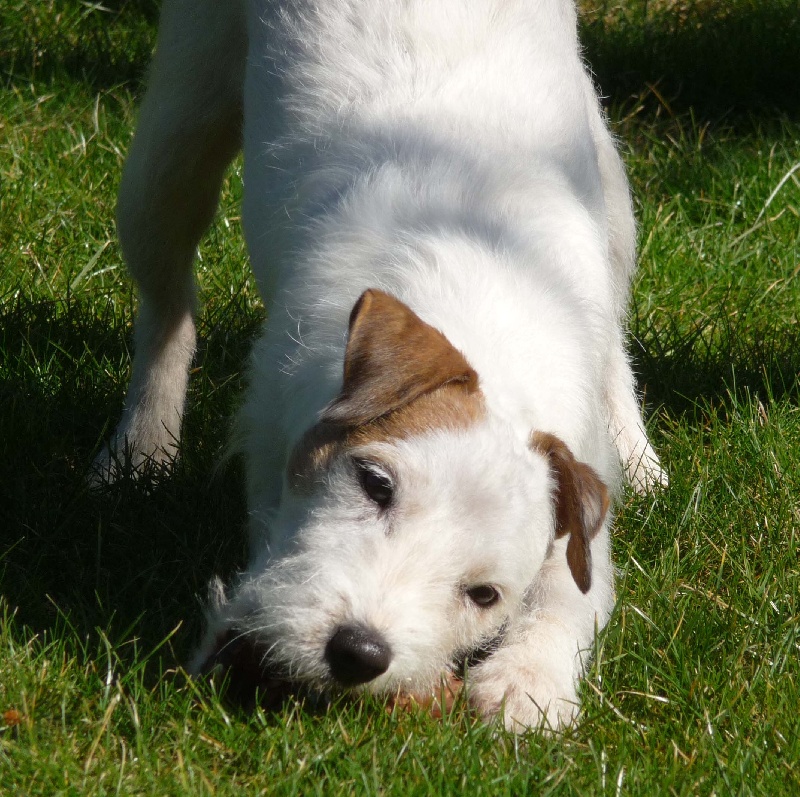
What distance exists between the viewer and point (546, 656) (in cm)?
275

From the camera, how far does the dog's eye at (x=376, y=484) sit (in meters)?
2.46

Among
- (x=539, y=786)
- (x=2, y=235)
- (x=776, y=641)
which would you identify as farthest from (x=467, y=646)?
(x=2, y=235)

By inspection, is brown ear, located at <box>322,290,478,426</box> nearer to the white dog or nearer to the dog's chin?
the white dog

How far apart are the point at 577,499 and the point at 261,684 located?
2.58ft

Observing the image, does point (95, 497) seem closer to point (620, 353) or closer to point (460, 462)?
point (460, 462)

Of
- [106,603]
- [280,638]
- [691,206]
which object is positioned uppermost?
[280,638]

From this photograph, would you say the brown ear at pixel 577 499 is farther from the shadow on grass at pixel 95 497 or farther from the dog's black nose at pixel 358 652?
the shadow on grass at pixel 95 497

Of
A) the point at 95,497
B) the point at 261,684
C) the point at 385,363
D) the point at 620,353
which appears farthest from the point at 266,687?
the point at 620,353

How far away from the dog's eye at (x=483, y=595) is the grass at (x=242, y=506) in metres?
0.26

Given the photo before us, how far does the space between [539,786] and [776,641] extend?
88 cm

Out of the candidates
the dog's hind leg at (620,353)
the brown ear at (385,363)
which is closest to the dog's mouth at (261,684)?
the brown ear at (385,363)

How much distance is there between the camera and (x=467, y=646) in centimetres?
265

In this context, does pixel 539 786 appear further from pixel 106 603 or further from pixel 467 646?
pixel 106 603

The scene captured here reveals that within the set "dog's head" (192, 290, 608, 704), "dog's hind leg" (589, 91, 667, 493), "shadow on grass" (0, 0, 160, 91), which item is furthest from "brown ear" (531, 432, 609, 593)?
"shadow on grass" (0, 0, 160, 91)
